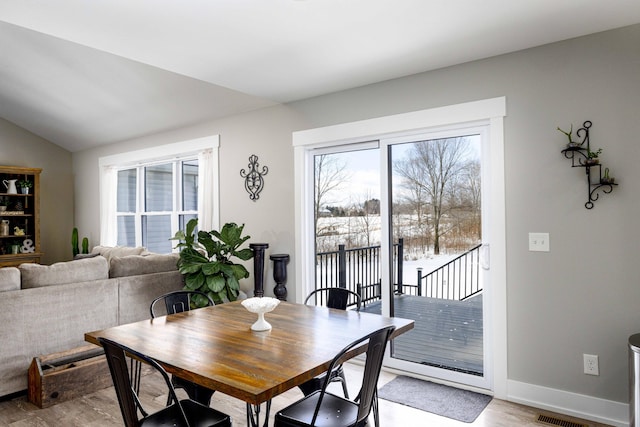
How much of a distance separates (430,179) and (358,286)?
48.5 inches

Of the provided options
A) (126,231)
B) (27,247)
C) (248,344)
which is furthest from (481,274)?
(27,247)

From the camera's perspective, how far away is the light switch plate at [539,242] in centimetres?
303

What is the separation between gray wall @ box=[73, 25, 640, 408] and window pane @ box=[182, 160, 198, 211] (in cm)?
333

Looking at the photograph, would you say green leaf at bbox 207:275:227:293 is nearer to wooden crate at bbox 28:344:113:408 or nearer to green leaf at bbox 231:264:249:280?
green leaf at bbox 231:264:249:280

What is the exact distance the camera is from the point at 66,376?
325cm

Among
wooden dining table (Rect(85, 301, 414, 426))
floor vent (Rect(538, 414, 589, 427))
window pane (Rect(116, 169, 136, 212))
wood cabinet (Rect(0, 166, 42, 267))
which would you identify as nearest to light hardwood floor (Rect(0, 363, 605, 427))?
floor vent (Rect(538, 414, 589, 427))

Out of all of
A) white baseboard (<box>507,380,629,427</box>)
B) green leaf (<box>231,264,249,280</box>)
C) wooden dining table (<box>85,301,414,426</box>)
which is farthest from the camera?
green leaf (<box>231,264,249,280</box>)

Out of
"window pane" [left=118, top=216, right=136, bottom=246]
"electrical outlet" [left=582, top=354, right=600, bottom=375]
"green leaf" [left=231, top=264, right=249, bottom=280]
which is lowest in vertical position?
"electrical outlet" [left=582, top=354, right=600, bottom=375]

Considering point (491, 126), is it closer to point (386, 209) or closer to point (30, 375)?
point (386, 209)

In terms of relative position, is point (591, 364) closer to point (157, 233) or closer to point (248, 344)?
point (248, 344)

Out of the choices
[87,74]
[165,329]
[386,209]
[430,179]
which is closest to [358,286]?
[386,209]

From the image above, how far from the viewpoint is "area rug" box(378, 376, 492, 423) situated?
9.82 ft

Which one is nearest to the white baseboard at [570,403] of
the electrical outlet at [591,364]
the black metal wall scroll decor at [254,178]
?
the electrical outlet at [591,364]

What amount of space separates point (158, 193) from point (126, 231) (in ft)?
3.53
